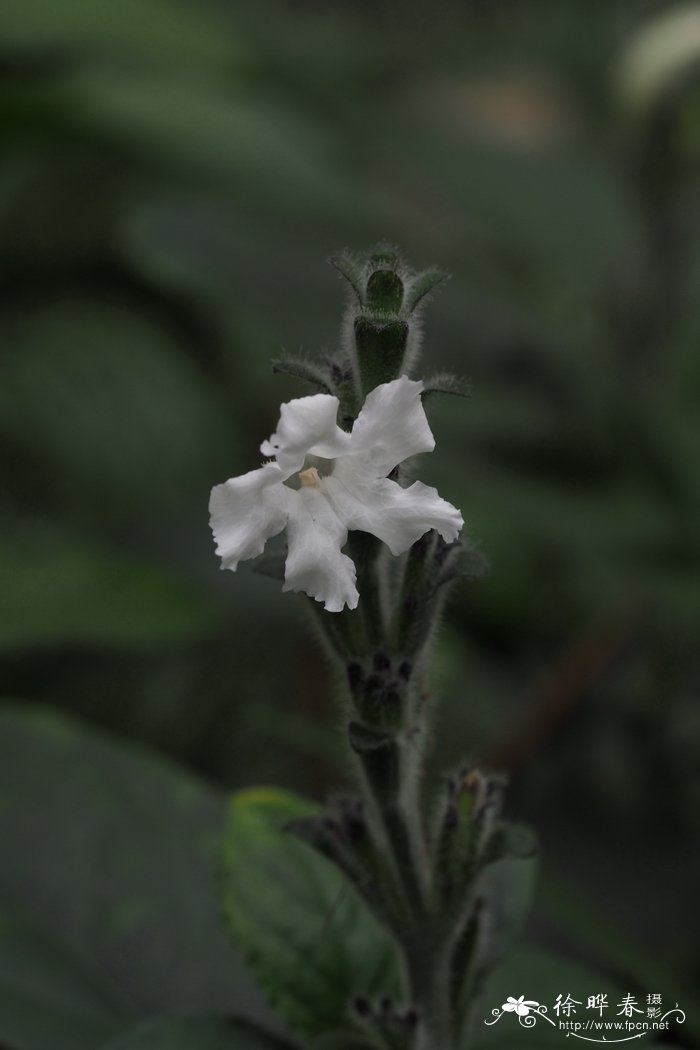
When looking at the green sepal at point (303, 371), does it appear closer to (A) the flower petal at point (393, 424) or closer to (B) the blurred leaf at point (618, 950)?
(A) the flower petal at point (393, 424)

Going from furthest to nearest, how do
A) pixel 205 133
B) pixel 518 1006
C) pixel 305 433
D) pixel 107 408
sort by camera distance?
pixel 107 408, pixel 205 133, pixel 518 1006, pixel 305 433

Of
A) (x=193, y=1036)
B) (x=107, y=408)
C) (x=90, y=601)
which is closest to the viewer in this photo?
(x=193, y=1036)

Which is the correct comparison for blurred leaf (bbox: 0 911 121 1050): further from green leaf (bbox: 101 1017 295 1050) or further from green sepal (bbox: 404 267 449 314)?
green sepal (bbox: 404 267 449 314)

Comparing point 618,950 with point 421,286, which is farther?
point 618,950

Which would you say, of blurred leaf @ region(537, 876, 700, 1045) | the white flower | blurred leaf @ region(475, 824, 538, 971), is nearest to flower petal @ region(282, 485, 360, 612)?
the white flower

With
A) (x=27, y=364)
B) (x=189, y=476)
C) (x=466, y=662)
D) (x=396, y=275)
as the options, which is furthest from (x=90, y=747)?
(x=27, y=364)

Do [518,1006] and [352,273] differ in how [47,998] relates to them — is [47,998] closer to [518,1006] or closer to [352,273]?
[518,1006]

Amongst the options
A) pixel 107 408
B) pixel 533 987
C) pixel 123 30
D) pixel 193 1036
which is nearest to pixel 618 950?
pixel 533 987

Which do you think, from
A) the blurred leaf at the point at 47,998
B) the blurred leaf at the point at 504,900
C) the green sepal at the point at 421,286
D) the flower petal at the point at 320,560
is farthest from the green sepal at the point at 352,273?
the blurred leaf at the point at 47,998
